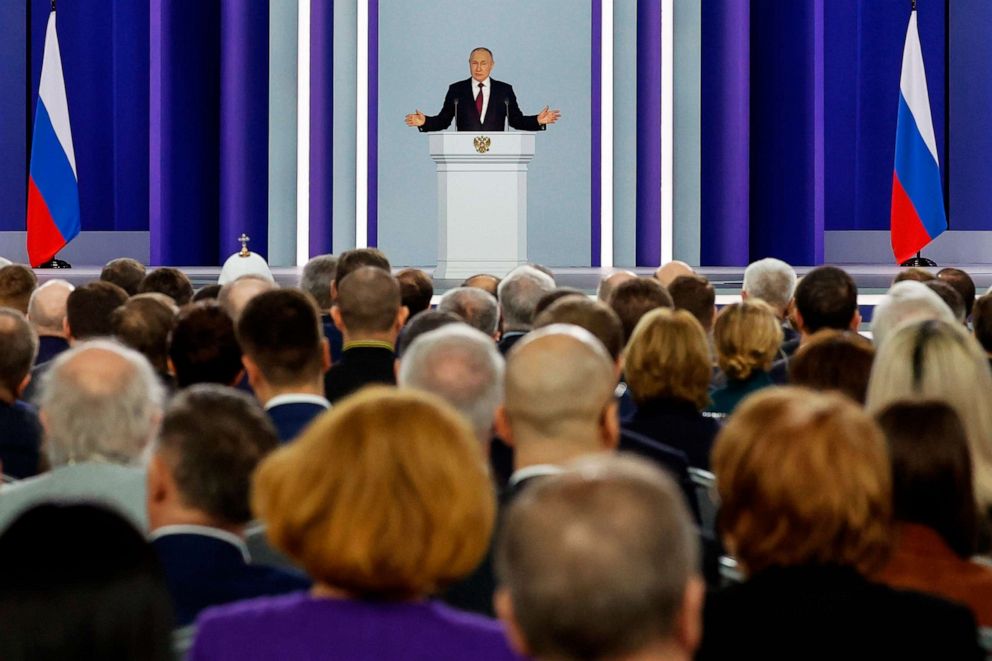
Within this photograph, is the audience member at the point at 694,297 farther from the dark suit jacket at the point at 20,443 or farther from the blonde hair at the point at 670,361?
the dark suit jacket at the point at 20,443

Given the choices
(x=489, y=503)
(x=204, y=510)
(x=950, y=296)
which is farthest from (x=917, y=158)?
(x=489, y=503)

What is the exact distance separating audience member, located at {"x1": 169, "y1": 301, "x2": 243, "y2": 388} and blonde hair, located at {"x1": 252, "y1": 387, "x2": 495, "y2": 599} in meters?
2.15

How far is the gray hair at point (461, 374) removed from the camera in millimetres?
2975

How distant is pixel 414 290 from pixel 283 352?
232 centimetres

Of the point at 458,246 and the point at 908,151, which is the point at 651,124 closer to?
the point at 908,151

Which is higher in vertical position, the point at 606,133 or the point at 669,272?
the point at 606,133

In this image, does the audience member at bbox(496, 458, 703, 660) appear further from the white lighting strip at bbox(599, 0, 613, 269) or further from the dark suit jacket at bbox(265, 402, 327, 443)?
the white lighting strip at bbox(599, 0, 613, 269)

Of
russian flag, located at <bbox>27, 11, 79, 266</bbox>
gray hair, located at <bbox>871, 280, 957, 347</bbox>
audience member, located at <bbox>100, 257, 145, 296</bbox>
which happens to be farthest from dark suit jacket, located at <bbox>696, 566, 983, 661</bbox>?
russian flag, located at <bbox>27, 11, 79, 266</bbox>

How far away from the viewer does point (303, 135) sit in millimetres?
13195

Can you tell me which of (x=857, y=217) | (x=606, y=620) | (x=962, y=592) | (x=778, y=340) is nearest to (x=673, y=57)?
(x=857, y=217)

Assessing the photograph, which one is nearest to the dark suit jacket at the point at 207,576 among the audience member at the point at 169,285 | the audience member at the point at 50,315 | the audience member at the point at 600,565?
the audience member at the point at 600,565

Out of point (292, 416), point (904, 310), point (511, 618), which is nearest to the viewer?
point (511, 618)

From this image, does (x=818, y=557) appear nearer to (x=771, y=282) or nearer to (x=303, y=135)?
(x=771, y=282)

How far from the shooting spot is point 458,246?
1062cm
